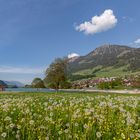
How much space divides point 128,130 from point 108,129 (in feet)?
2.99

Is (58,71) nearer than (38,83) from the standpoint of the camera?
Yes

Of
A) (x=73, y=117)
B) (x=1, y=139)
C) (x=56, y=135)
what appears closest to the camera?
(x=1, y=139)

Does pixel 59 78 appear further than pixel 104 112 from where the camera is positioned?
Yes

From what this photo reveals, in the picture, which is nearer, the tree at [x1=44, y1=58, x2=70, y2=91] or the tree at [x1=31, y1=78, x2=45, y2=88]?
the tree at [x1=44, y1=58, x2=70, y2=91]

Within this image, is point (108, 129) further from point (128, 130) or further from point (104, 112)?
point (104, 112)

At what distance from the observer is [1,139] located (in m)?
6.80

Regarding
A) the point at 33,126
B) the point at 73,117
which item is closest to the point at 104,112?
the point at 73,117

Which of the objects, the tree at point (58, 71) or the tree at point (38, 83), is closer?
the tree at point (58, 71)

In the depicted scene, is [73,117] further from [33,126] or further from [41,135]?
[41,135]

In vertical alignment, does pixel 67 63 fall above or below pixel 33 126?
above

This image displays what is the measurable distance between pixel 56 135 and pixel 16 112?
3.81 m

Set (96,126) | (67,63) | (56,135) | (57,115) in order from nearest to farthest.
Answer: (56,135), (96,126), (57,115), (67,63)

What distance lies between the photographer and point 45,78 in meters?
87.4

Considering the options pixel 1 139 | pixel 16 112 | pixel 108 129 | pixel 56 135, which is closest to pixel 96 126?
pixel 108 129
